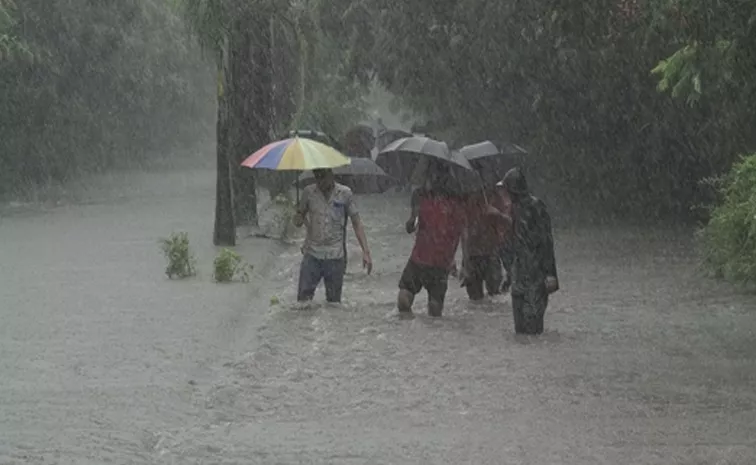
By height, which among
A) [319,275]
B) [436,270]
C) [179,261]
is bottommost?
[179,261]

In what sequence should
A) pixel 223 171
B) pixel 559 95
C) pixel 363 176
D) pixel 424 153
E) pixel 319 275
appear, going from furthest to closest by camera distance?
pixel 559 95, pixel 223 171, pixel 363 176, pixel 319 275, pixel 424 153

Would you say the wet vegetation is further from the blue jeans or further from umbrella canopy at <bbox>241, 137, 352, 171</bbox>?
the blue jeans

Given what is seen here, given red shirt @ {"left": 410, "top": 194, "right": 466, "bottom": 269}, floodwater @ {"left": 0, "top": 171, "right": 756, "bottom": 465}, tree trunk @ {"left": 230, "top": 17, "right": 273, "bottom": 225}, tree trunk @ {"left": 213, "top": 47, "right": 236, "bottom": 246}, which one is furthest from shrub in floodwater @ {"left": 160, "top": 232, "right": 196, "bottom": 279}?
red shirt @ {"left": 410, "top": 194, "right": 466, "bottom": 269}

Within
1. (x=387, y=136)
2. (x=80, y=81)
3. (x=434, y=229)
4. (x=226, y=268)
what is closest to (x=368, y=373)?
(x=434, y=229)

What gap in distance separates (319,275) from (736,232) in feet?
16.7

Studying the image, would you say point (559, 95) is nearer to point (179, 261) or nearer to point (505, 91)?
point (505, 91)

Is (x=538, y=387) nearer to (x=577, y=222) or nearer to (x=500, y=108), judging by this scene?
(x=577, y=222)

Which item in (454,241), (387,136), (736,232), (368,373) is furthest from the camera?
(387,136)

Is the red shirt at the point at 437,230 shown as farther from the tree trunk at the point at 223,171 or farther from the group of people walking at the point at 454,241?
the tree trunk at the point at 223,171

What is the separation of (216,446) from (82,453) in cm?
80

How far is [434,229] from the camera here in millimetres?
13047

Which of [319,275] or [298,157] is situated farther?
[319,275]

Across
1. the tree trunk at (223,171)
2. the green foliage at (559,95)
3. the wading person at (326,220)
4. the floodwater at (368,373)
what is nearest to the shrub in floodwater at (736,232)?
the floodwater at (368,373)

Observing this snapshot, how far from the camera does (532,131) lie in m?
28.9
